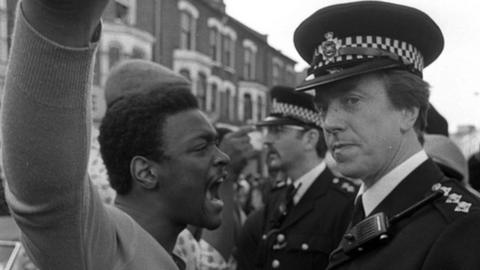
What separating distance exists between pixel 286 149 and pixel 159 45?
14905mm

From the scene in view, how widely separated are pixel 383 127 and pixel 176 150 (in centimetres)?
70

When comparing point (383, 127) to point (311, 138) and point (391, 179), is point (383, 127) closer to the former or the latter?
point (391, 179)

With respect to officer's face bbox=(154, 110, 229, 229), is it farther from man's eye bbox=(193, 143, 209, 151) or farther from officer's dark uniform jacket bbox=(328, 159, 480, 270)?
officer's dark uniform jacket bbox=(328, 159, 480, 270)

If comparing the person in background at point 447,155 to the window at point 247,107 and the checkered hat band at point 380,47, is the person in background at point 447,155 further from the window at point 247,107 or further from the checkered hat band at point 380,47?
the window at point 247,107

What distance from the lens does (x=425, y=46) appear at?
1.98 meters

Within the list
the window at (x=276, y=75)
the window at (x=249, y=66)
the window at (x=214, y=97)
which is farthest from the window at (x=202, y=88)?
the window at (x=276, y=75)

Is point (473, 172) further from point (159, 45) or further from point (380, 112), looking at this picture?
point (159, 45)

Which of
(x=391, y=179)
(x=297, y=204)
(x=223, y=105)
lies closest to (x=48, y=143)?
(x=391, y=179)

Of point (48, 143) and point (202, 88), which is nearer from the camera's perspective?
point (48, 143)

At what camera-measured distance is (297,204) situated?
3.78 meters

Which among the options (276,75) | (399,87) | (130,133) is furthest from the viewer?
(276,75)

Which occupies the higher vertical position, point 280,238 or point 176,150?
point 176,150

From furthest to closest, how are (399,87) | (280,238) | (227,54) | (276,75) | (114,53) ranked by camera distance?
(227,54), (276,75), (114,53), (280,238), (399,87)

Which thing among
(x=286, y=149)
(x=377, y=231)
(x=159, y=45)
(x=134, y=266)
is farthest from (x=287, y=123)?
(x=159, y=45)
